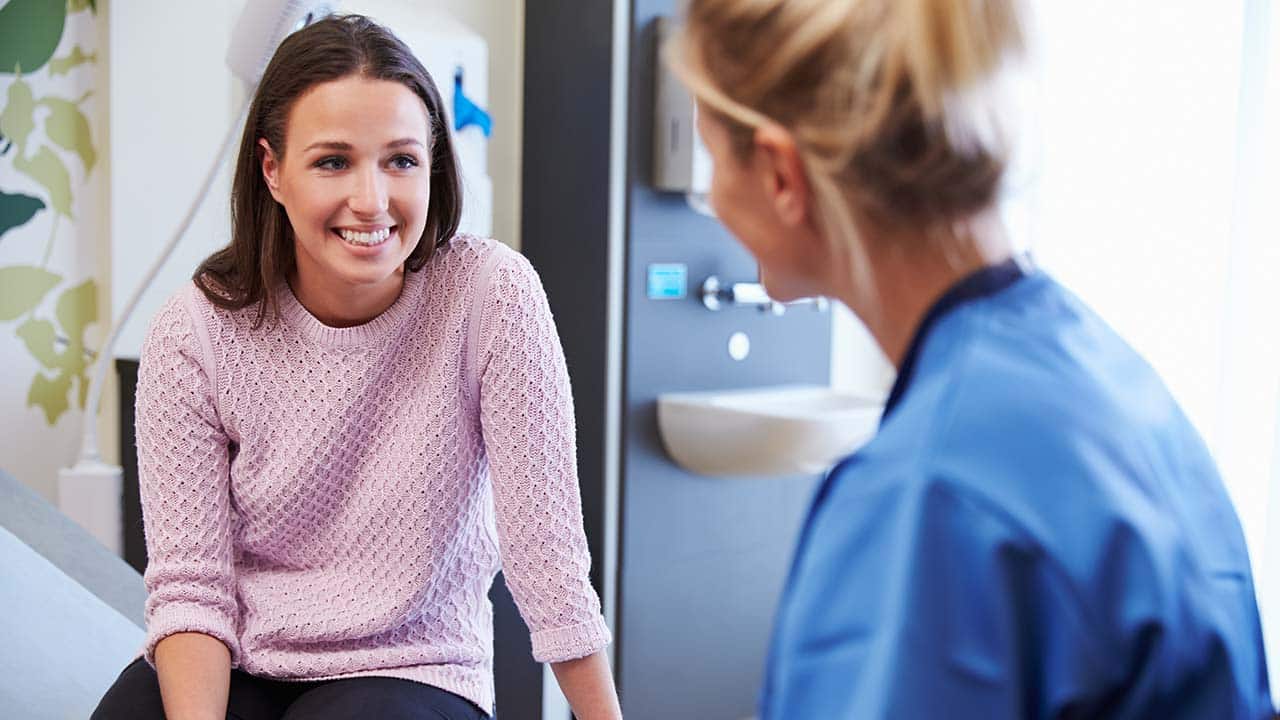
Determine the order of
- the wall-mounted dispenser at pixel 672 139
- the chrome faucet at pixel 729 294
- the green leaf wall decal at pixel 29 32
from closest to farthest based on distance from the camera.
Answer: the green leaf wall decal at pixel 29 32 < the wall-mounted dispenser at pixel 672 139 < the chrome faucet at pixel 729 294

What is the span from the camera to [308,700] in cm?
124

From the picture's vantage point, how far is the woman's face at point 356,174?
4.12 feet

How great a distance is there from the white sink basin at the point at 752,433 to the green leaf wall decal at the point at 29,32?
1.23m

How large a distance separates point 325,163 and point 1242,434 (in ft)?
5.59

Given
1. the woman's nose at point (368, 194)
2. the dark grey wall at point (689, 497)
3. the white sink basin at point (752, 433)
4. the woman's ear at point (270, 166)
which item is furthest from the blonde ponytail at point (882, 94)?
the dark grey wall at point (689, 497)

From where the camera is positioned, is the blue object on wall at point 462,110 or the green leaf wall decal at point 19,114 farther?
the blue object on wall at point 462,110

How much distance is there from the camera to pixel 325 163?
1270mm

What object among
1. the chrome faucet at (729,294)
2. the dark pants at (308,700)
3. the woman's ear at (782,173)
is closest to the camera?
the woman's ear at (782,173)

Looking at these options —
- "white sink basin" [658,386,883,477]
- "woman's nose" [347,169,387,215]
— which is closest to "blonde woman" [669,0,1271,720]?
"woman's nose" [347,169,387,215]

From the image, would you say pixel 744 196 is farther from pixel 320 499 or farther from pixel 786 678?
pixel 320 499

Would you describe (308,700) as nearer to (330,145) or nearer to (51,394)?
(330,145)

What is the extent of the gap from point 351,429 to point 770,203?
0.76 meters

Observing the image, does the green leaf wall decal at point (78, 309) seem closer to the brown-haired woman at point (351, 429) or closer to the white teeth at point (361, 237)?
the brown-haired woman at point (351, 429)

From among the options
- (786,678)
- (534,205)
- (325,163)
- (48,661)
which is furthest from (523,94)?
(786,678)
